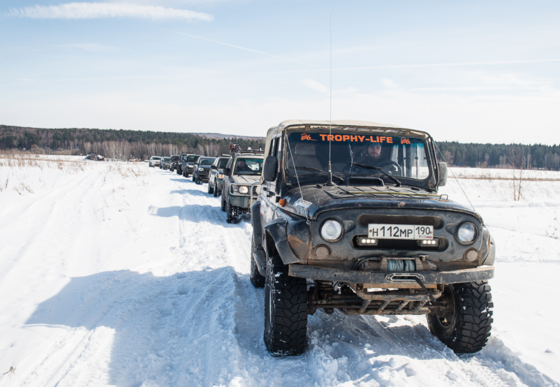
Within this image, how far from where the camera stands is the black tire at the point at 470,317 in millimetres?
3338

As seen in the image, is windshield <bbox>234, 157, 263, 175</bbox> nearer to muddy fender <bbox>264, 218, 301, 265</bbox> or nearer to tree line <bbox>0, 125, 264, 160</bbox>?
muddy fender <bbox>264, 218, 301, 265</bbox>

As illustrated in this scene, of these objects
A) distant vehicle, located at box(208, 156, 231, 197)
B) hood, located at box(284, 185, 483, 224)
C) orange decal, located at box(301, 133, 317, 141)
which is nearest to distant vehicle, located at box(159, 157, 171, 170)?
distant vehicle, located at box(208, 156, 231, 197)

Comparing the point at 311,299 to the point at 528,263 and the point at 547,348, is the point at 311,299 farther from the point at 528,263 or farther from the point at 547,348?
the point at 528,263

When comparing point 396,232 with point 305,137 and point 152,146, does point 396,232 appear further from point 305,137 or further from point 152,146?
point 152,146

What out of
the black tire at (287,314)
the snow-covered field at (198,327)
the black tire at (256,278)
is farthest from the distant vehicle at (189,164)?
the black tire at (287,314)

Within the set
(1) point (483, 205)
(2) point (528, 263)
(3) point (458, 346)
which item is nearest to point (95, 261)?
(3) point (458, 346)

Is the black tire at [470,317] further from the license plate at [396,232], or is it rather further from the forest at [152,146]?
the forest at [152,146]

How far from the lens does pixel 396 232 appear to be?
3.06 metres

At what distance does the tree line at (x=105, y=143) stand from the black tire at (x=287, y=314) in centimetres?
9595

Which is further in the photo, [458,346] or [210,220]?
[210,220]

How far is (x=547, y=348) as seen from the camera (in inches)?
137

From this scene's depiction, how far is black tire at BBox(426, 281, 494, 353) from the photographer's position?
3.34 metres

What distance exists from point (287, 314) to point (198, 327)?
117 centimetres

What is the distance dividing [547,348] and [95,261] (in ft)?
20.5
